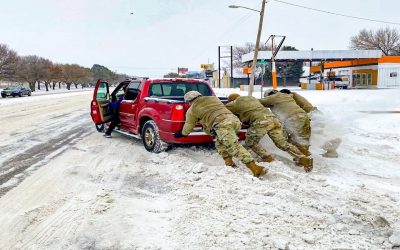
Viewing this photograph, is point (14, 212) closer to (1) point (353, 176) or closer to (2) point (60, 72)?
(1) point (353, 176)

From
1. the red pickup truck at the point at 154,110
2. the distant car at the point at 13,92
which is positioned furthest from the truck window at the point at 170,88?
the distant car at the point at 13,92

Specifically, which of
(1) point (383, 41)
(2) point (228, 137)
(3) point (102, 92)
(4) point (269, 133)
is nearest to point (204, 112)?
(2) point (228, 137)

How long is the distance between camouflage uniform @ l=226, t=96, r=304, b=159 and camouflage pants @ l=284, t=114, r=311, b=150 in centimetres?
60

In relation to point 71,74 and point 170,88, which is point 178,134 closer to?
point 170,88

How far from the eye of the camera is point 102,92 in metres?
10.5

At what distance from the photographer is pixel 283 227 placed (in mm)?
3857

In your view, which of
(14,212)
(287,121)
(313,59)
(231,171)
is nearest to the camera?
(14,212)

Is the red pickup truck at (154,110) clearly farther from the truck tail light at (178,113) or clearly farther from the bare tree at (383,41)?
the bare tree at (383,41)

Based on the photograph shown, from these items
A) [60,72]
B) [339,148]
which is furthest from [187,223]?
[60,72]

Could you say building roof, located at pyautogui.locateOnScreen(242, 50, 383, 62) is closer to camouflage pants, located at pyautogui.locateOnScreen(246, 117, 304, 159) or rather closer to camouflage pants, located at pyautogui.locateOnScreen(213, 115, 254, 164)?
camouflage pants, located at pyautogui.locateOnScreen(246, 117, 304, 159)

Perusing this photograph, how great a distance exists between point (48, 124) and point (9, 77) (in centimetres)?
5171

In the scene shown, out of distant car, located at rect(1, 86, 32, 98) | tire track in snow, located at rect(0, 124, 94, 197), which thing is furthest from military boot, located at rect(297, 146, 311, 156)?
distant car, located at rect(1, 86, 32, 98)

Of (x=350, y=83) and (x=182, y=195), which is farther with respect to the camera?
(x=350, y=83)

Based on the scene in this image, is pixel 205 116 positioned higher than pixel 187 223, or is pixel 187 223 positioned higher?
pixel 205 116
